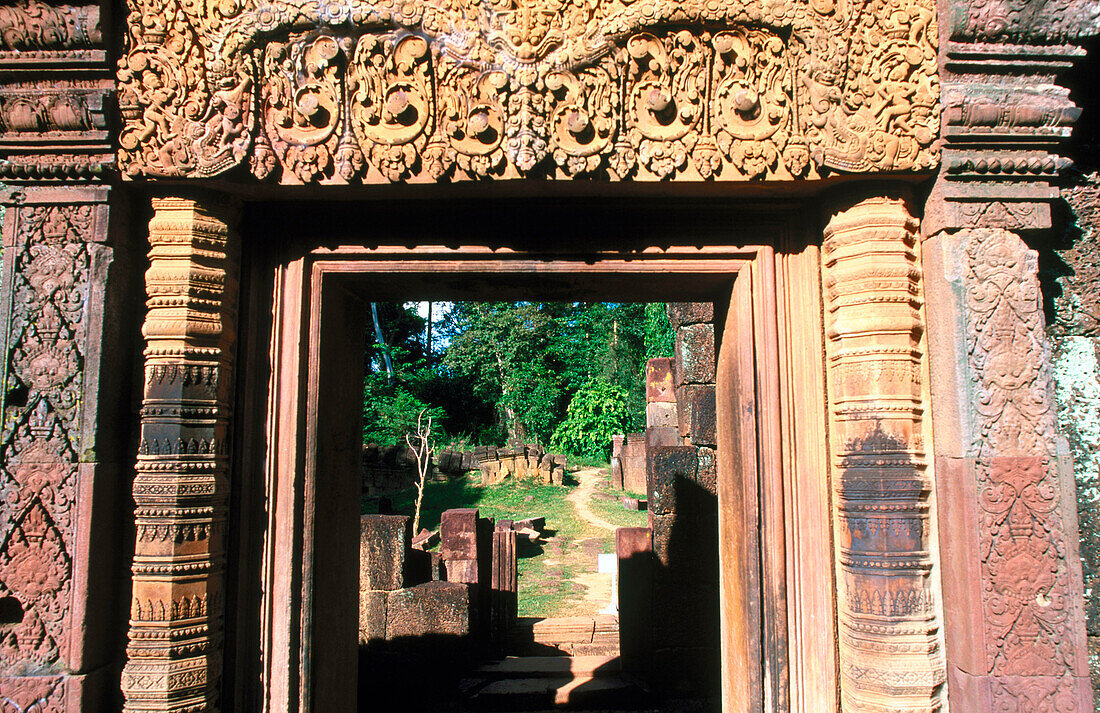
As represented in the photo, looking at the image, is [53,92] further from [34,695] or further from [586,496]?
[586,496]

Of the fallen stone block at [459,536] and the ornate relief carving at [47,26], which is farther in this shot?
the fallen stone block at [459,536]

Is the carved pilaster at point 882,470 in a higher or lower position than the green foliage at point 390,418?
lower

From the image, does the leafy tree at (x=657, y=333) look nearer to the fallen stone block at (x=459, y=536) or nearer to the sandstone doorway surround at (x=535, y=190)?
the fallen stone block at (x=459, y=536)

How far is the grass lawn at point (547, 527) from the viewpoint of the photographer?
31.4ft

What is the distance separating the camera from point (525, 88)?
203 cm

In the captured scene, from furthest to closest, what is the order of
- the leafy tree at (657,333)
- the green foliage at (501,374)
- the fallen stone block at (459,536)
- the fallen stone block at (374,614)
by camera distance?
the leafy tree at (657,333) < the green foliage at (501,374) < the fallen stone block at (459,536) < the fallen stone block at (374,614)

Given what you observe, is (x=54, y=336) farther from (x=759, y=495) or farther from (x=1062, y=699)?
(x=1062, y=699)

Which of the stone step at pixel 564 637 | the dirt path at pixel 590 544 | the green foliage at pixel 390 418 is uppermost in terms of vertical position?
the green foliage at pixel 390 418

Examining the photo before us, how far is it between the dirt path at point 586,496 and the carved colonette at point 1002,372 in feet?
38.5

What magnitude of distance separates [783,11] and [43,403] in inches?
102

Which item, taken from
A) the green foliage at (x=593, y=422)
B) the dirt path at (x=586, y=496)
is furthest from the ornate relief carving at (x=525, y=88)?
the green foliage at (x=593, y=422)

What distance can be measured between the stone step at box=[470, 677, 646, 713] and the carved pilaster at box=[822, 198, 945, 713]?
406cm

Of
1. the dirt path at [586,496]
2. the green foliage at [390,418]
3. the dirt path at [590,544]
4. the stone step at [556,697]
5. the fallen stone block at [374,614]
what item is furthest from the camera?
the green foliage at [390,418]

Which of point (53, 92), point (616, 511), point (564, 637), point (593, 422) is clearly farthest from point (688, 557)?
point (593, 422)
